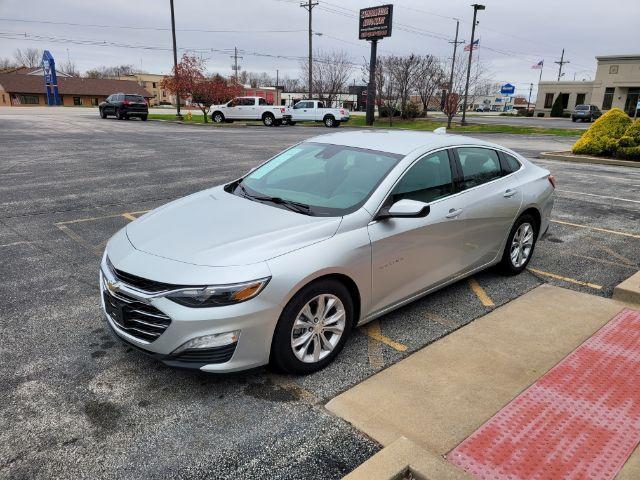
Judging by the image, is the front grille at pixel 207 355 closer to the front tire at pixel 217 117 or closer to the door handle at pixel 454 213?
the door handle at pixel 454 213

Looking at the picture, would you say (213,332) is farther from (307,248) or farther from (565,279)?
(565,279)

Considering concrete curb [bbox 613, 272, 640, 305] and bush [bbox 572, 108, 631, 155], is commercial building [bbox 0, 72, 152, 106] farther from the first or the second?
concrete curb [bbox 613, 272, 640, 305]

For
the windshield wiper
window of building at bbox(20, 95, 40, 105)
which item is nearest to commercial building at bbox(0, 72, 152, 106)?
window of building at bbox(20, 95, 40, 105)

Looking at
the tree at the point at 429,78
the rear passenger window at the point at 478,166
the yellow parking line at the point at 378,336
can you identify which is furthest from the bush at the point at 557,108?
the yellow parking line at the point at 378,336

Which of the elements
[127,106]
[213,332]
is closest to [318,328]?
[213,332]

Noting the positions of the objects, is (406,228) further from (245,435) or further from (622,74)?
(622,74)

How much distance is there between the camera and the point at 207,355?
3.01 meters

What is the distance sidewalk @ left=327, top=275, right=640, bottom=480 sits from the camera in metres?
2.59

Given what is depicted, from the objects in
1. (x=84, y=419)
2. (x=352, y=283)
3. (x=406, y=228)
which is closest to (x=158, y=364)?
(x=84, y=419)

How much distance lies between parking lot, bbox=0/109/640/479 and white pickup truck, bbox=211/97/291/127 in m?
26.6

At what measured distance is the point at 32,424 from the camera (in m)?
2.92

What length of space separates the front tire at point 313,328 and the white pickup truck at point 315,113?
104 feet

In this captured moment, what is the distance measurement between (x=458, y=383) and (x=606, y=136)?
16707 millimetres

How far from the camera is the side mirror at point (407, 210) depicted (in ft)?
11.7
